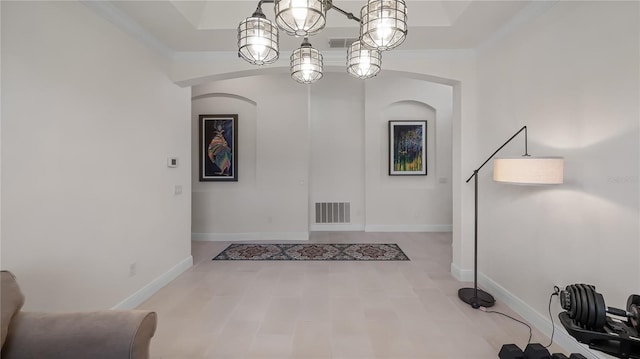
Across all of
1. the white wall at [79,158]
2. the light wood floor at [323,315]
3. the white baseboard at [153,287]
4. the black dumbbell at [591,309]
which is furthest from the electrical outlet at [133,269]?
the black dumbbell at [591,309]

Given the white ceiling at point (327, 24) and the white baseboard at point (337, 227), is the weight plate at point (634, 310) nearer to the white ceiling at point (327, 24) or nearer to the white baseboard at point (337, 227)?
the white ceiling at point (327, 24)

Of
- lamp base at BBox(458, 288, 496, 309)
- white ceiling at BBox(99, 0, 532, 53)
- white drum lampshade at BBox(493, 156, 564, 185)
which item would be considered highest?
white ceiling at BBox(99, 0, 532, 53)

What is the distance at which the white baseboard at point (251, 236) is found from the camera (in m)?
5.25

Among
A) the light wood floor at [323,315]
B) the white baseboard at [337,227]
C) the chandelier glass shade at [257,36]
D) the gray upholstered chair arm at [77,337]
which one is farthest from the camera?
the white baseboard at [337,227]

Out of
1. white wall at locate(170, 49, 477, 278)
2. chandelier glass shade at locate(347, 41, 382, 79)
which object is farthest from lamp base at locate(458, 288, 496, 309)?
chandelier glass shade at locate(347, 41, 382, 79)

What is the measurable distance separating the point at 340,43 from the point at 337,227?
4.12 m

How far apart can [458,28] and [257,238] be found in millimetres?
4639

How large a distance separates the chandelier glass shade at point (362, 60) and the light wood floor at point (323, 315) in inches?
81.8

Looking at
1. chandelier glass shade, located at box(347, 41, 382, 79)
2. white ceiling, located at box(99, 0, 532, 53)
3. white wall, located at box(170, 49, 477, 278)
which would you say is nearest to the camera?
chandelier glass shade, located at box(347, 41, 382, 79)

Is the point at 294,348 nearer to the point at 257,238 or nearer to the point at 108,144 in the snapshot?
the point at 108,144

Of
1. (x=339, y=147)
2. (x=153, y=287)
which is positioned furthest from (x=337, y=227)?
(x=153, y=287)

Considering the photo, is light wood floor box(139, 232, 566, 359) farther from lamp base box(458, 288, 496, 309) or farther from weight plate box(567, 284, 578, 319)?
weight plate box(567, 284, 578, 319)

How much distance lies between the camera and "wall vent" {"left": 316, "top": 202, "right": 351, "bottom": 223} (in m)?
6.11

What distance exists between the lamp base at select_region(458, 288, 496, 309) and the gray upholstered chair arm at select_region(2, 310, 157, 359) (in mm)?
2746
